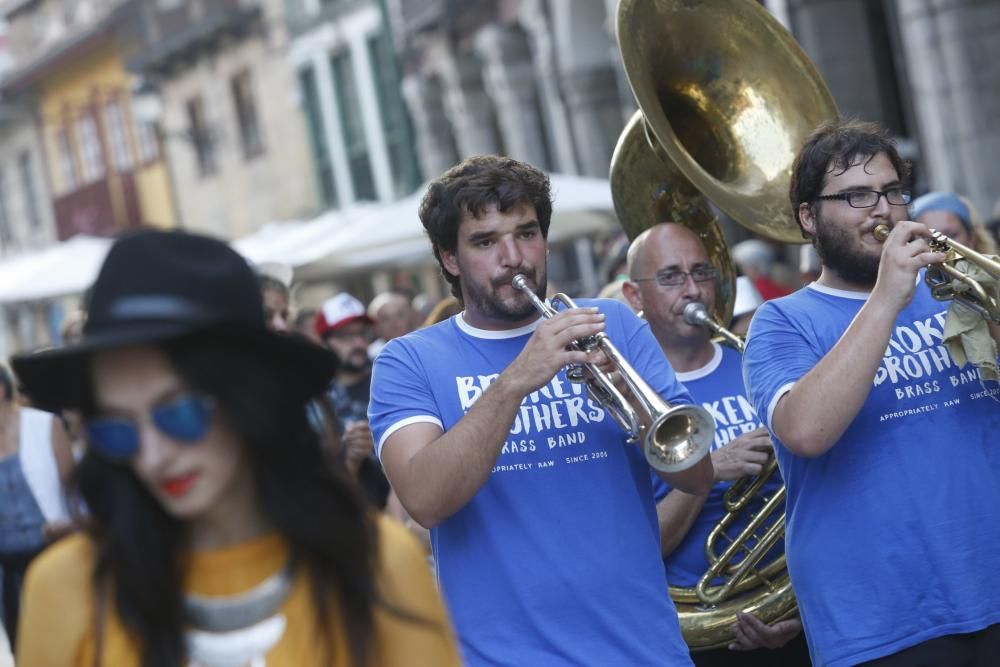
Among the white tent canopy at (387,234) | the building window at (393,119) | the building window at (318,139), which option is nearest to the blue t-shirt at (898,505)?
the white tent canopy at (387,234)

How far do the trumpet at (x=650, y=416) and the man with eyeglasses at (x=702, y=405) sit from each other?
74cm

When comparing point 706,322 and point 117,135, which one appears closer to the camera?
point 706,322

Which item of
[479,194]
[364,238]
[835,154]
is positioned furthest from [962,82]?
[479,194]

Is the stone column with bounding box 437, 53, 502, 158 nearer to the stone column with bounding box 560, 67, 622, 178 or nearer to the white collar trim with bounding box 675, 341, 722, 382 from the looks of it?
the stone column with bounding box 560, 67, 622, 178

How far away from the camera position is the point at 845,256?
12.8ft

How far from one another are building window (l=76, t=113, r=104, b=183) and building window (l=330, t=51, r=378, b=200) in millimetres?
10603

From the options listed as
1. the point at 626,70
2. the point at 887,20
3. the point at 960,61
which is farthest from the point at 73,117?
Result: the point at 626,70

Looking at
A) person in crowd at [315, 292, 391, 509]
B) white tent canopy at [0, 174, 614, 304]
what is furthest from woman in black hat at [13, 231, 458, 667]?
white tent canopy at [0, 174, 614, 304]

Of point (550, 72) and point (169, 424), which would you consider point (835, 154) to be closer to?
point (169, 424)

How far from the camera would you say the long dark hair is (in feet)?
7.39

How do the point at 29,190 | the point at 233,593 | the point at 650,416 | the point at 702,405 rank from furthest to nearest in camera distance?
1. the point at 29,190
2. the point at 702,405
3. the point at 650,416
4. the point at 233,593

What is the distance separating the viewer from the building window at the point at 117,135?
124 feet

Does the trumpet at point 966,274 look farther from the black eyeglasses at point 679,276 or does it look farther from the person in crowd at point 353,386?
the person in crowd at point 353,386

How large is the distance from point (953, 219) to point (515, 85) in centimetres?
1606
